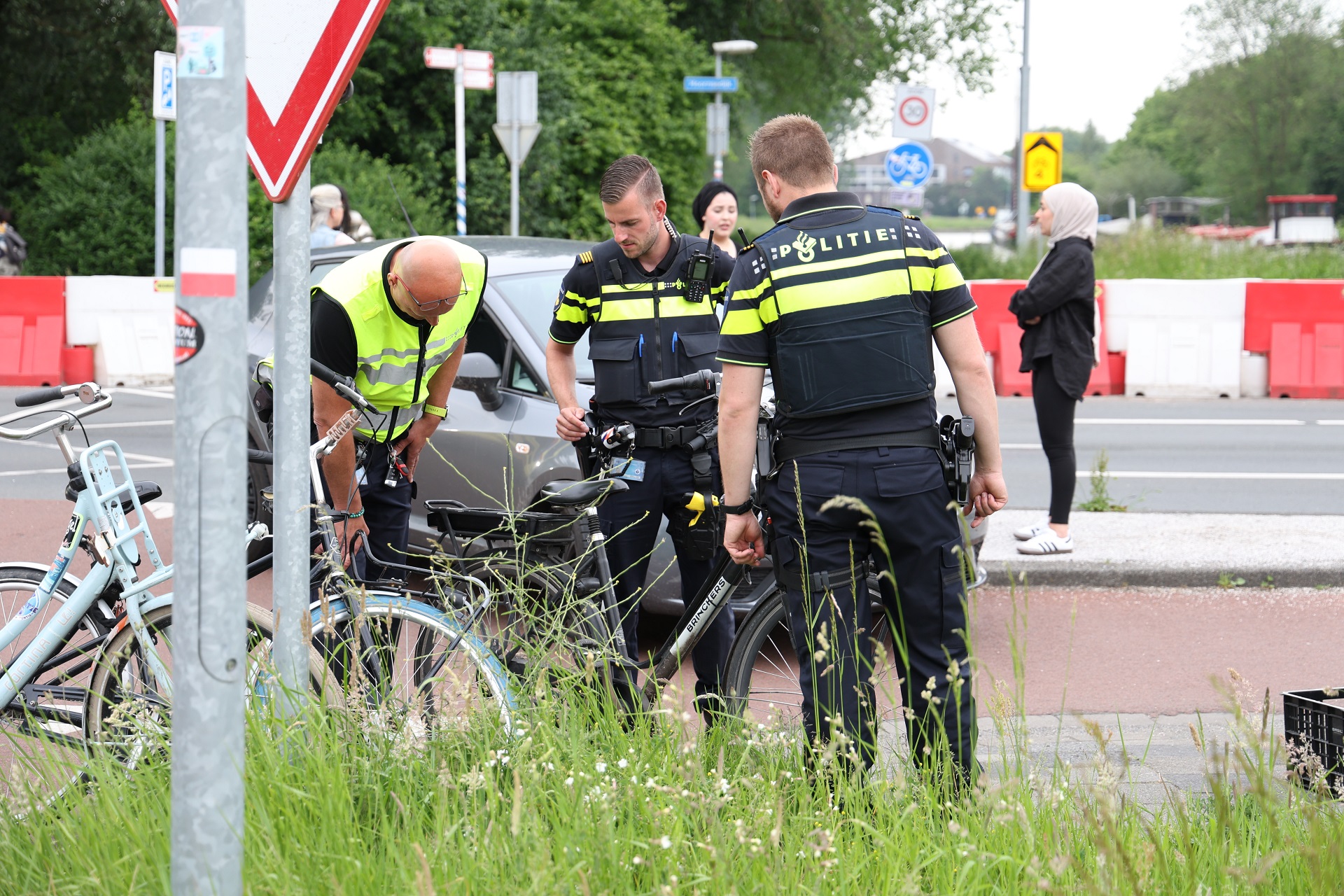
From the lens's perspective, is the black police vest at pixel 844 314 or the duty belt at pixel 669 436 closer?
the black police vest at pixel 844 314

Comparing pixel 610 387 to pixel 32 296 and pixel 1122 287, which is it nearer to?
pixel 1122 287

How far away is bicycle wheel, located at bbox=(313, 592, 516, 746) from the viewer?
3.33 meters

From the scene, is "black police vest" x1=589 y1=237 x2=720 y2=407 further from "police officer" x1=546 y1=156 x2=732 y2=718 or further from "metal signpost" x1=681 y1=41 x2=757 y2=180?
"metal signpost" x1=681 y1=41 x2=757 y2=180

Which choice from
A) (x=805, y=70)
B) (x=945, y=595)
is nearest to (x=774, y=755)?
(x=945, y=595)

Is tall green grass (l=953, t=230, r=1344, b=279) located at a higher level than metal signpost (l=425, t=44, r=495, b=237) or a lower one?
lower

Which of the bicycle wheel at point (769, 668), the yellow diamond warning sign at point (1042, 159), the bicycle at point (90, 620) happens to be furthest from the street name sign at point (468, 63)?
the bicycle wheel at point (769, 668)

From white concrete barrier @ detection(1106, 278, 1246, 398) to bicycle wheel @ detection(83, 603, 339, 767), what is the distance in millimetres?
12138

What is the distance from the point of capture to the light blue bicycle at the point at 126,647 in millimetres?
3432

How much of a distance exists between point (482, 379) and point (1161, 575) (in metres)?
3.53

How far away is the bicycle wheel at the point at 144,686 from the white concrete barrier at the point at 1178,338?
1214cm

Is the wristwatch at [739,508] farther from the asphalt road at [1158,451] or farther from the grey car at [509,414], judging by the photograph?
the asphalt road at [1158,451]

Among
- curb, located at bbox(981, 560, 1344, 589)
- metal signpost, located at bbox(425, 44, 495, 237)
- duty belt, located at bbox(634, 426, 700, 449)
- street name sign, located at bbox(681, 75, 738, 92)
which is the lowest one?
curb, located at bbox(981, 560, 1344, 589)

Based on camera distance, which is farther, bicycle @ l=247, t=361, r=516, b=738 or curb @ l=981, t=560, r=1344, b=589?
curb @ l=981, t=560, r=1344, b=589

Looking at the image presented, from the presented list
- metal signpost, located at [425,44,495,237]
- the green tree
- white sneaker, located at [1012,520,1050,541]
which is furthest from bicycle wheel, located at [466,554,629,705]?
the green tree
